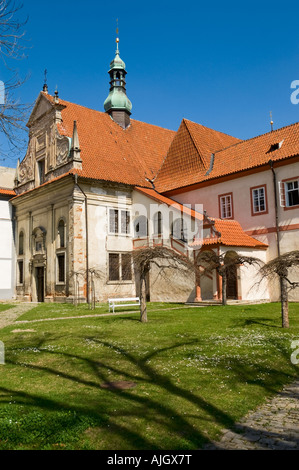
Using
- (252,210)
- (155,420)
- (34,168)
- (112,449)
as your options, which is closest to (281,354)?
(155,420)

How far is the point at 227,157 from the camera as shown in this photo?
29938 mm

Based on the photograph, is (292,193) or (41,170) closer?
(292,193)

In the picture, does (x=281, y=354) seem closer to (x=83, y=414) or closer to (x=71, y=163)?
(x=83, y=414)

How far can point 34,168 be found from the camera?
34750mm

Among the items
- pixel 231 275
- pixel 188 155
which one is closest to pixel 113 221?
pixel 188 155

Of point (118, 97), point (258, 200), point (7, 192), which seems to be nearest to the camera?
point (258, 200)

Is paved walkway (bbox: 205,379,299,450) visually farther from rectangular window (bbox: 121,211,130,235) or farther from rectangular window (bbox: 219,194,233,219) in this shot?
rectangular window (bbox: 121,211,130,235)

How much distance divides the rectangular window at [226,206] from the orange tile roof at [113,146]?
746 cm

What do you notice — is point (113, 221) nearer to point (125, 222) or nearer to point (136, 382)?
point (125, 222)

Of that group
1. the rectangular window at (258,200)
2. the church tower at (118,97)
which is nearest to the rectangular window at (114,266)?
the rectangular window at (258,200)

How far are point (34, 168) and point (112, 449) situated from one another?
32600 millimetres

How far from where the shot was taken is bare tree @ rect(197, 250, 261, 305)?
21328 millimetres

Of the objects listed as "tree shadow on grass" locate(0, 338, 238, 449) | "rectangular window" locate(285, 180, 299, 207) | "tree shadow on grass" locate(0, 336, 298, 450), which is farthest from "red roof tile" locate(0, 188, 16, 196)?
"tree shadow on grass" locate(0, 338, 238, 449)

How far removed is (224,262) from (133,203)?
39.6ft
